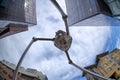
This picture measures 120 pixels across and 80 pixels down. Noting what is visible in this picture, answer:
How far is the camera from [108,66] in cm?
9519

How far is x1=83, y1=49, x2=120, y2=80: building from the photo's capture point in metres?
92.1

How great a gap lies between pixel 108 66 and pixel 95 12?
32.0 m

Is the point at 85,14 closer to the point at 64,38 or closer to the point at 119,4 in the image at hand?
the point at 119,4

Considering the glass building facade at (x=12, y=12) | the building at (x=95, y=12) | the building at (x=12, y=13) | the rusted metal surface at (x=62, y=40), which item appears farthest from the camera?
the building at (x=95, y=12)

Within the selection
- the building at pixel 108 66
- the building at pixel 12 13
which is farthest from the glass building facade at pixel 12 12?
the building at pixel 108 66

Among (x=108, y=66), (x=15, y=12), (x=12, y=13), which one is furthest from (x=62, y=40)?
(x=108, y=66)

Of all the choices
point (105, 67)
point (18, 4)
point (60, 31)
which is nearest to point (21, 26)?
point (18, 4)

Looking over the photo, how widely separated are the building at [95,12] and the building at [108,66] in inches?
682

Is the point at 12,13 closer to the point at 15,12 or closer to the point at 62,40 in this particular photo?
the point at 15,12

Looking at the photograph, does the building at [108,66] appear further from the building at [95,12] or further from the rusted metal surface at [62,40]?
the rusted metal surface at [62,40]

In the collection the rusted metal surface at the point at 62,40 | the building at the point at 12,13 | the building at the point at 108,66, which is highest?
the building at the point at 12,13

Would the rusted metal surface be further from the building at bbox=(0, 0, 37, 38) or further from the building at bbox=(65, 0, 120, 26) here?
the building at bbox=(0, 0, 37, 38)

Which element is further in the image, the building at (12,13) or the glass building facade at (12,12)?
the building at (12,13)

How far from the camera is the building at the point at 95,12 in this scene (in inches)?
2315
